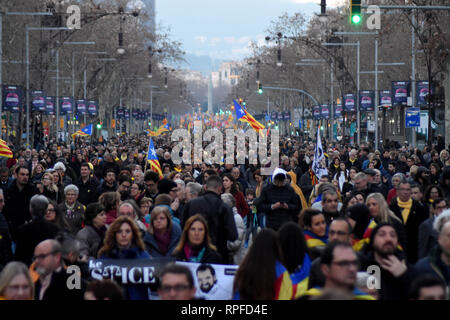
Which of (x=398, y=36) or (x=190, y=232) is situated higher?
A: (x=398, y=36)

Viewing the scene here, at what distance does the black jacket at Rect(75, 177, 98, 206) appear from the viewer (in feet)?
54.0

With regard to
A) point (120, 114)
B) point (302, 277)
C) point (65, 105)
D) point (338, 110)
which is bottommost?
point (302, 277)

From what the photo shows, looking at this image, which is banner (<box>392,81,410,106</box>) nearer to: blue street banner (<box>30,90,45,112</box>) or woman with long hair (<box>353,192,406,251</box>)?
blue street banner (<box>30,90,45,112</box>)

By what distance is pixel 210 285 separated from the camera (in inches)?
328

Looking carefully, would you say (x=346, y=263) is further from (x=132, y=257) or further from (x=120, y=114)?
(x=120, y=114)

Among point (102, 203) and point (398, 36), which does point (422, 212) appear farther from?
point (398, 36)

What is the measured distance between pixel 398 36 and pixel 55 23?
1060 inches

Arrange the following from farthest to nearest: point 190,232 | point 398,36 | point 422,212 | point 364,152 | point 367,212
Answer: point 398,36 < point 364,152 < point 422,212 < point 367,212 < point 190,232

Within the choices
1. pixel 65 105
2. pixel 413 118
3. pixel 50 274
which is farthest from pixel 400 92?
pixel 50 274

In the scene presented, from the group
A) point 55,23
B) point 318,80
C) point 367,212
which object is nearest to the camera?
point 367,212

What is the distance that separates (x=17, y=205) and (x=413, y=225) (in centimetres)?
568

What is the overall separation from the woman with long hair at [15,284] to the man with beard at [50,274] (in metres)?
1.07
